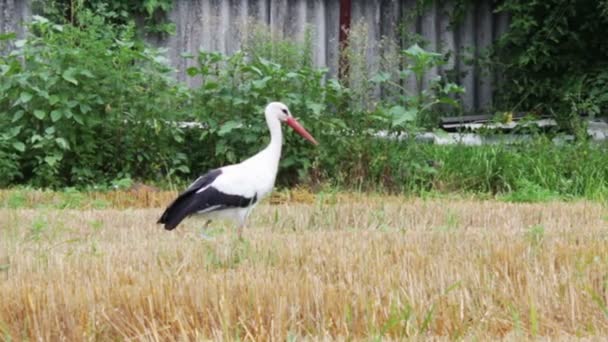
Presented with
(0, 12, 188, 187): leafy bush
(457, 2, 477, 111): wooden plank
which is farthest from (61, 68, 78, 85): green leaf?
(457, 2, 477, 111): wooden plank

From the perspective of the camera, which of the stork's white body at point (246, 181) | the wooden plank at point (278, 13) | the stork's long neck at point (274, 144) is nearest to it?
the stork's white body at point (246, 181)

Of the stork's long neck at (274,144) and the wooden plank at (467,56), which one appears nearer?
the stork's long neck at (274,144)

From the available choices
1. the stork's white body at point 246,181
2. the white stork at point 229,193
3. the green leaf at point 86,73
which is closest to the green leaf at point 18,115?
the green leaf at point 86,73

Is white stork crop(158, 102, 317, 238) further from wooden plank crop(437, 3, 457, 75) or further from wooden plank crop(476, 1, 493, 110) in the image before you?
wooden plank crop(476, 1, 493, 110)

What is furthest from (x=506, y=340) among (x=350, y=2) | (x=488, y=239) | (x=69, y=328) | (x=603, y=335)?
(x=350, y=2)

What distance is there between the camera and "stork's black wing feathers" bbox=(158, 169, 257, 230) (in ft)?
Answer: 22.3

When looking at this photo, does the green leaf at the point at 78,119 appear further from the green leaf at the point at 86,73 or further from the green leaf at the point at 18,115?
the green leaf at the point at 18,115

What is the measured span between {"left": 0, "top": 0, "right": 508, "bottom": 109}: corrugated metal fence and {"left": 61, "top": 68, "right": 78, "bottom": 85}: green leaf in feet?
10.2

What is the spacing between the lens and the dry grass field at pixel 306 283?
439cm

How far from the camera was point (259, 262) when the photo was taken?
5.55 meters

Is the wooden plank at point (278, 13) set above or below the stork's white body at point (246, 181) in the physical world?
above

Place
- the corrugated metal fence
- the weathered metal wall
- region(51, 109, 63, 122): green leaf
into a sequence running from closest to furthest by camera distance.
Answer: region(51, 109, 63, 122): green leaf → the weathered metal wall → the corrugated metal fence

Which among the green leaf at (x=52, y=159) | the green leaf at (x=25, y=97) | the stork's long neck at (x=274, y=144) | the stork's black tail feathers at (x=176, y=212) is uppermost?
the green leaf at (x=25, y=97)

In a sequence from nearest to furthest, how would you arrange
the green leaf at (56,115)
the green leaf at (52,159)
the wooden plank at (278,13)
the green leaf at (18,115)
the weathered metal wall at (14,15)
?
the green leaf at (52,159) < the green leaf at (56,115) < the green leaf at (18,115) < the weathered metal wall at (14,15) < the wooden plank at (278,13)
